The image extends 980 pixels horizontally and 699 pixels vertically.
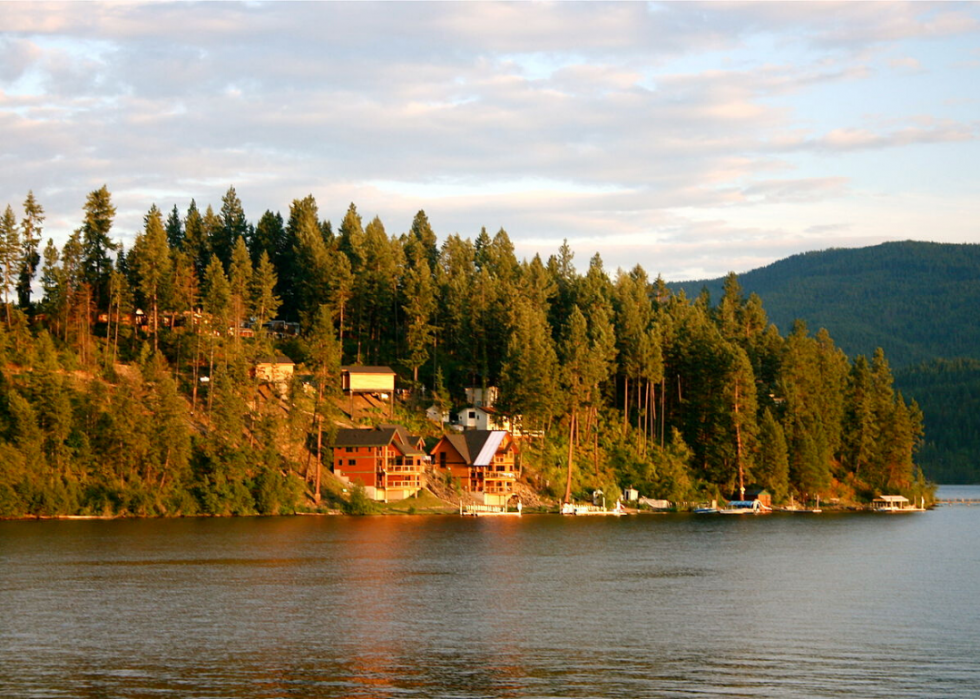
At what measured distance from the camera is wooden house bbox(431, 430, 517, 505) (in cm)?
13000

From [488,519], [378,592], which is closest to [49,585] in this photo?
[378,592]

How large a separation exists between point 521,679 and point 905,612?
85.3 ft

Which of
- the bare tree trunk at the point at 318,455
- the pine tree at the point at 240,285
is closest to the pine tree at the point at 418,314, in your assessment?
the pine tree at the point at 240,285

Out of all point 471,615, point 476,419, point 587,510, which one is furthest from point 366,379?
point 471,615

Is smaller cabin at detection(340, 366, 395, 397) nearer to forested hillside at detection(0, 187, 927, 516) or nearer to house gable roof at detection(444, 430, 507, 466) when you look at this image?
forested hillside at detection(0, 187, 927, 516)

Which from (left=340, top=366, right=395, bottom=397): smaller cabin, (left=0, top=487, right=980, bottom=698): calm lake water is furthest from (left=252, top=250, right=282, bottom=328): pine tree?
(left=0, top=487, right=980, bottom=698): calm lake water

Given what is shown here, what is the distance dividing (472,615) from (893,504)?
385 feet

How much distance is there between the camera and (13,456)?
103 meters

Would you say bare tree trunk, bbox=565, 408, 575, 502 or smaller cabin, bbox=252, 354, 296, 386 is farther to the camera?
smaller cabin, bbox=252, 354, 296, 386

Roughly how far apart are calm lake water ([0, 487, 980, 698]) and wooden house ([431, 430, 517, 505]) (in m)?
32.2

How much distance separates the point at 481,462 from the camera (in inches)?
5069

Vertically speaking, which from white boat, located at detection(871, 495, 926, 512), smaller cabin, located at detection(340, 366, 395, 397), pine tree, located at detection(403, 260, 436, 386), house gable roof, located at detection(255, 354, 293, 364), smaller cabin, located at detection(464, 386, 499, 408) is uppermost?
pine tree, located at detection(403, 260, 436, 386)

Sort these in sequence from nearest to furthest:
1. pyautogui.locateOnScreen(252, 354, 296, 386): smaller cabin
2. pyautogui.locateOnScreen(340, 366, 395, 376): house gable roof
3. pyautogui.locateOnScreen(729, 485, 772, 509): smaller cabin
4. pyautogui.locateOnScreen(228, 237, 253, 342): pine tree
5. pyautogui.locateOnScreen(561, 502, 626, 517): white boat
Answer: pyautogui.locateOnScreen(561, 502, 626, 517): white boat < pyautogui.locateOnScreen(252, 354, 296, 386): smaller cabin < pyautogui.locateOnScreen(228, 237, 253, 342): pine tree < pyautogui.locateOnScreen(340, 366, 395, 376): house gable roof < pyautogui.locateOnScreen(729, 485, 772, 509): smaller cabin

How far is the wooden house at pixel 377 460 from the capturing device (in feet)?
401
